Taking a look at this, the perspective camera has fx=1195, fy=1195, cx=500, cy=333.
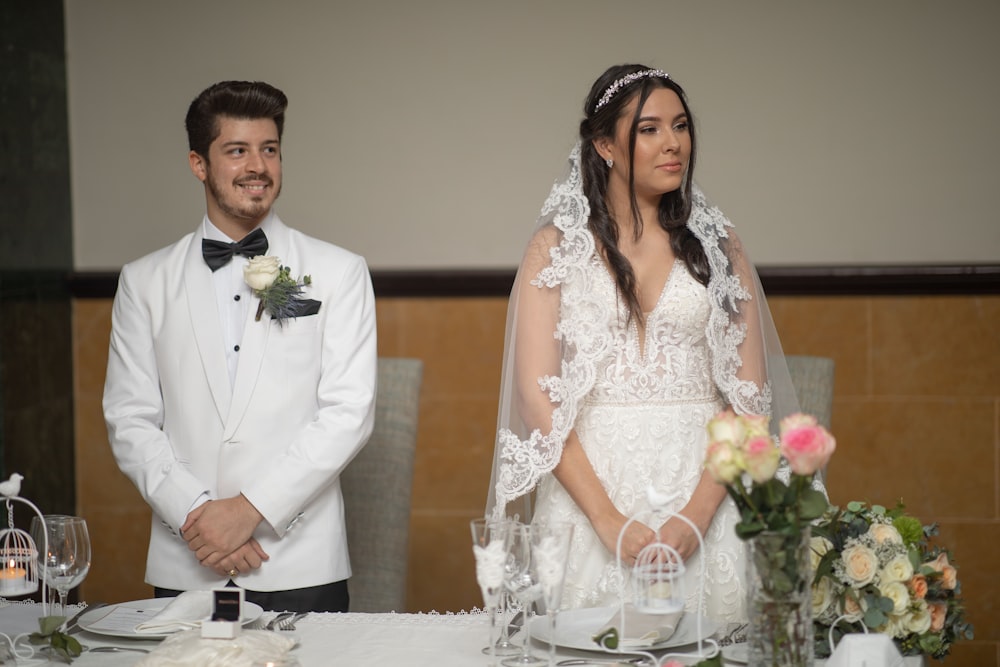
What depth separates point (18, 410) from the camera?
4.49 metres

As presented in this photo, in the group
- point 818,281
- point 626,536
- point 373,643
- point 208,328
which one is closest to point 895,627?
point 626,536

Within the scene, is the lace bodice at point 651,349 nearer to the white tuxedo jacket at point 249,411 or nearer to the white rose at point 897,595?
the white tuxedo jacket at point 249,411

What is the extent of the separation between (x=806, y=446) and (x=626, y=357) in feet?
3.97

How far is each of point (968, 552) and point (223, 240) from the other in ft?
10.3

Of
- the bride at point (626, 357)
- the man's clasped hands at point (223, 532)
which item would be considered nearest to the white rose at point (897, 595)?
the bride at point (626, 357)

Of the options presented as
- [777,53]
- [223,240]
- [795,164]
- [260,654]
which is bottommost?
[260,654]

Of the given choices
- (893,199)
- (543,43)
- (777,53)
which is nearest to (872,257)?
(893,199)

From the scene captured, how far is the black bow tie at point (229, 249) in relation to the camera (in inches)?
125

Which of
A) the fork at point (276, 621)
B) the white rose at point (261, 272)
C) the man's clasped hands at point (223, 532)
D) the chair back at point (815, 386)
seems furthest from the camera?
the chair back at point (815, 386)

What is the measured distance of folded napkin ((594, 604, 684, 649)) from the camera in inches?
84.0

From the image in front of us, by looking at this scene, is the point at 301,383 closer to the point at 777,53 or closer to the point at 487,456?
the point at 487,456

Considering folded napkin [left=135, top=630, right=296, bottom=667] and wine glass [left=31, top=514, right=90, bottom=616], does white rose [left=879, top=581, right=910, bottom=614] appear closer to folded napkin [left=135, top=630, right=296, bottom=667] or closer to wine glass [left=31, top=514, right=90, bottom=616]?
folded napkin [left=135, top=630, right=296, bottom=667]

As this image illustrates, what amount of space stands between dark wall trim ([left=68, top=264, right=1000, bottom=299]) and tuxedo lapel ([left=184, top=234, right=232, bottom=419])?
1574 mm

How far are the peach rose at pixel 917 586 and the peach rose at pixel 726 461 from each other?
1.46 feet
